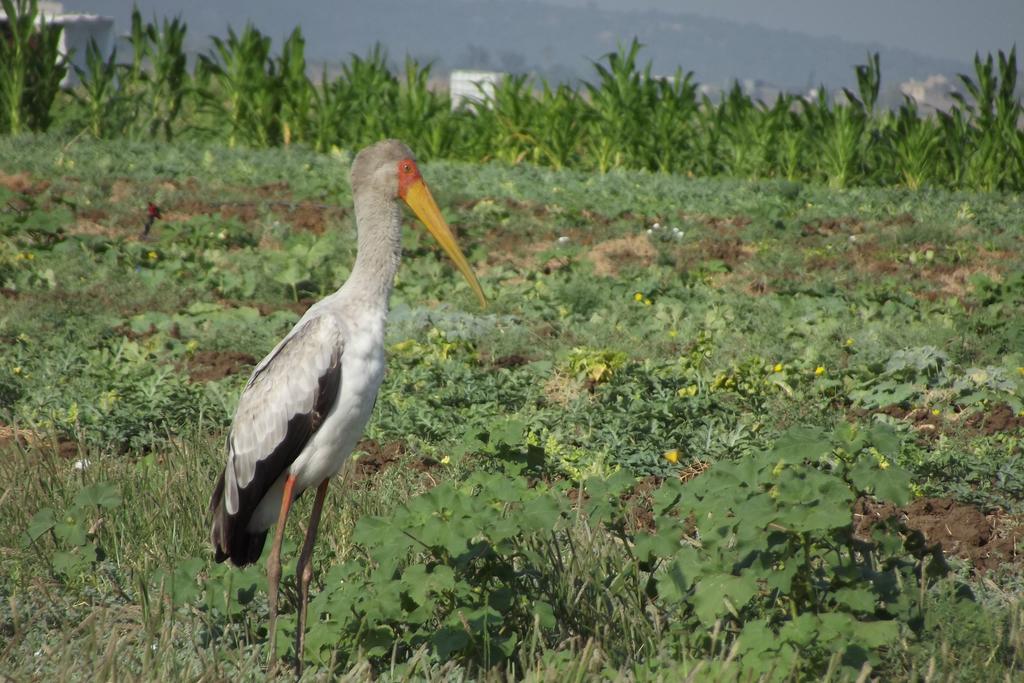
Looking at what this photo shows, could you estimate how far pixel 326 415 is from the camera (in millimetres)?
3607

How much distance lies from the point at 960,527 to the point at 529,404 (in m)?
2.20

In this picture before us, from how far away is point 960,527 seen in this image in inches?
175

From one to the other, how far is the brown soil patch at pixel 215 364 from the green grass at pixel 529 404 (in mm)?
24

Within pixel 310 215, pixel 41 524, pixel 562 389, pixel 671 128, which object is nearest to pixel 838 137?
pixel 671 128

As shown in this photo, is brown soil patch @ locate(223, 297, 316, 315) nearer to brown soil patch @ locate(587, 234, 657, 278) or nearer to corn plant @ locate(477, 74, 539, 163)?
brown soil patch @ locate(587, 234, 657, 278)

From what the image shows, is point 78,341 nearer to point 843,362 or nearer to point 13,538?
point 13,538

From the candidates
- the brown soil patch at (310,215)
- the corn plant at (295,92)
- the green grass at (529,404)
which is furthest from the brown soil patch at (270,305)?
the corn plant at (295,92)

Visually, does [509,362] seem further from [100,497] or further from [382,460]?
[100,497]

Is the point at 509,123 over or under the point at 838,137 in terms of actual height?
under

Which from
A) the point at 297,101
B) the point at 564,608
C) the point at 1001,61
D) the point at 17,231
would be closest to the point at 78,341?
the point at 17,231

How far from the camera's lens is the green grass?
9.81 ft

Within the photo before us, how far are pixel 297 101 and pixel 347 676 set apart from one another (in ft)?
48.2

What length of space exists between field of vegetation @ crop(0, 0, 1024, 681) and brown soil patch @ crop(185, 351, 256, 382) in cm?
3

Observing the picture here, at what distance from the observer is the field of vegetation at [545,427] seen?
2898 millimetres
